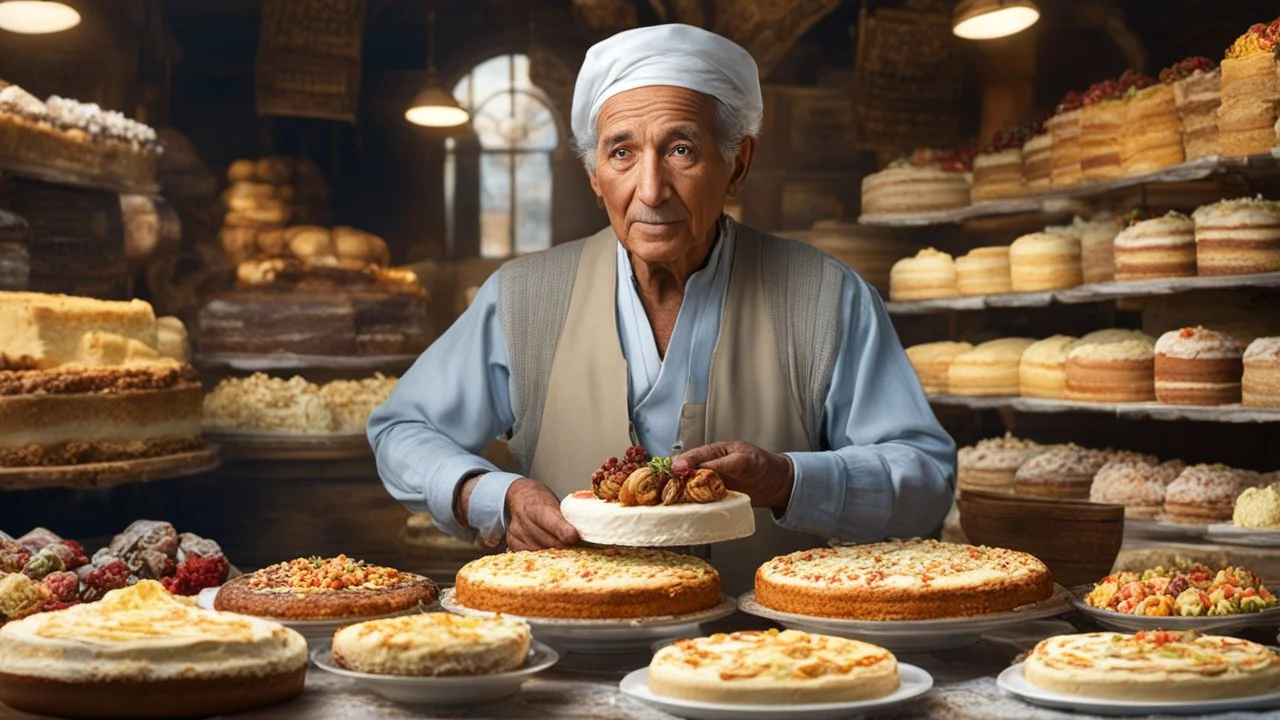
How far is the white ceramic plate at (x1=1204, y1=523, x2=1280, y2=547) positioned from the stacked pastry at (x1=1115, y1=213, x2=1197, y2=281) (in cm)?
132

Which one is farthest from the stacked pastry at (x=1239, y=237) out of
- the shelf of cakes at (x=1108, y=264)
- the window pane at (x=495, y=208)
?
the window pane at (x=495, y=208)

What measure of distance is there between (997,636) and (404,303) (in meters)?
5.88

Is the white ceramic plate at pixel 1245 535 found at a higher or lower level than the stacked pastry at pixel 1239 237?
lower

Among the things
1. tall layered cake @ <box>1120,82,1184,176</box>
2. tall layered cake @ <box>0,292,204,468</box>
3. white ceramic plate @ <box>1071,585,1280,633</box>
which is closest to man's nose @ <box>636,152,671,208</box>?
white ceramic plate @ <box>1071,585,1280,633</box>

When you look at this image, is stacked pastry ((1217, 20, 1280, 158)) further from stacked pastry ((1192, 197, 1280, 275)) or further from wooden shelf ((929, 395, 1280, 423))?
wooden shelf ((929, 395, 1280, 423))

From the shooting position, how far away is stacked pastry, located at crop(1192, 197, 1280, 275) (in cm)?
547

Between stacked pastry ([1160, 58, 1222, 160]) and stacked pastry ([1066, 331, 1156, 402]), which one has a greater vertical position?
stacked pastry ([1160, 58, 1222, 160])

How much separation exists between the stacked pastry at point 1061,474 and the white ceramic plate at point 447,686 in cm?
511

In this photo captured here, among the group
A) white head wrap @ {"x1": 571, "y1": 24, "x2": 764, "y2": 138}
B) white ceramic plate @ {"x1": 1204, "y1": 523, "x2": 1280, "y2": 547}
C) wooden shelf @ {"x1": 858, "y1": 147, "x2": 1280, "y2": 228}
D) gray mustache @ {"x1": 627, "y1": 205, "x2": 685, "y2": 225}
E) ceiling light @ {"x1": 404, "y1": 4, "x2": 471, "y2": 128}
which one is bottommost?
white ceramic plate @ {"x1": 1204, "y1": 523, "x2": 1280, "y2": 547}

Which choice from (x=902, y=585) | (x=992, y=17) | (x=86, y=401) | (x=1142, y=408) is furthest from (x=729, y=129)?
(x=992, y=17)

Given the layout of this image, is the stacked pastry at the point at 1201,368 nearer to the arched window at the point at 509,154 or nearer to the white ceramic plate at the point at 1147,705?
the white ceramic plate at the point at 1147,705

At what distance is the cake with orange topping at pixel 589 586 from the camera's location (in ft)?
6.54

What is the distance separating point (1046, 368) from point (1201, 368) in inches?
41.4

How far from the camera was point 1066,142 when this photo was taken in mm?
6641
